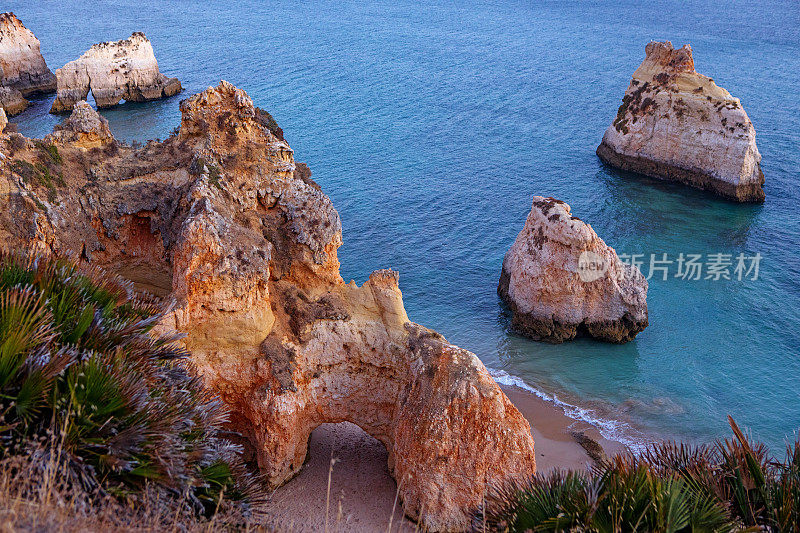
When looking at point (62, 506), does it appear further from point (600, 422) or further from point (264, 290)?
point (600, 422)

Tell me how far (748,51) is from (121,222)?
304 ft

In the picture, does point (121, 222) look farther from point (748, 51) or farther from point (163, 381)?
point (748, 51)

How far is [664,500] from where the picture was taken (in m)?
9.17

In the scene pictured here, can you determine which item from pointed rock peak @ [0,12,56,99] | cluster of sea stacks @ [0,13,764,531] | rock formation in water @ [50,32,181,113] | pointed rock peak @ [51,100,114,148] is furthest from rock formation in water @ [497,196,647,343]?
pointed rock peak @ [0,12,56,99]

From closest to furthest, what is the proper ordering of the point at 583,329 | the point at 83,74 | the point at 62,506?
the point at 62,506 → the point at 583,329 → the point at 83,74

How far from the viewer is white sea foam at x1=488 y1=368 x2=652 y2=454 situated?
25.9m

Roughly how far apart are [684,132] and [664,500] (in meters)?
47.0

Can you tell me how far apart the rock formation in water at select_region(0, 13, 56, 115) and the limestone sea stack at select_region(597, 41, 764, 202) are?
55826mm

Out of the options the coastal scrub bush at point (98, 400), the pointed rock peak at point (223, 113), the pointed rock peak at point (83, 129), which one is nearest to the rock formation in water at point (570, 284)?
the pointed rock peak at point (223, 113)

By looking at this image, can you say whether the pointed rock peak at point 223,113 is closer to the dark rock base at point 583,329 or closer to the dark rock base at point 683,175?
the dark rock base at point 583,329

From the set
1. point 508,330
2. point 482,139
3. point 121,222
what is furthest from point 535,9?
point 121,222

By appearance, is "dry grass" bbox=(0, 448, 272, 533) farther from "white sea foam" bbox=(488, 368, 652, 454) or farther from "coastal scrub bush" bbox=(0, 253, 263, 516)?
"white sea foam" bbox=(488, 368, 652, 454)

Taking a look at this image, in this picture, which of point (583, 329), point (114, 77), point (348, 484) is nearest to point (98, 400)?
point (348, 484)

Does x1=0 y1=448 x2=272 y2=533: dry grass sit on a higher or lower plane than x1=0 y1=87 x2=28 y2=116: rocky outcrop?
higher
